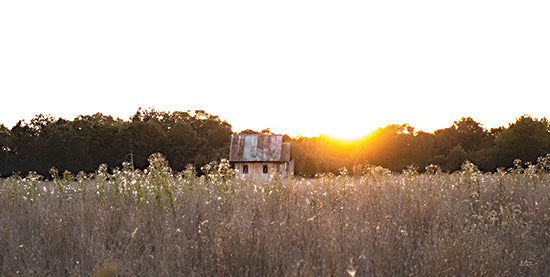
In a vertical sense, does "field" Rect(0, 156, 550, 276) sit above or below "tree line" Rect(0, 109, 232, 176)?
below

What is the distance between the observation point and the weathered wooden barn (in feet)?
105

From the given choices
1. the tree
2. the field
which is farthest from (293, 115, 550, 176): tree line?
the field

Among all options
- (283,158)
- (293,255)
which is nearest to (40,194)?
(293,255)

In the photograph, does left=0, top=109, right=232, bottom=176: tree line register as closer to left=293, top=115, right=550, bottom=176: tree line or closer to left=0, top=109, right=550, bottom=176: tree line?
left=0, top=109, right=550, bottom=176: tree line

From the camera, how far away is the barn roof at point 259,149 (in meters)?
32.1

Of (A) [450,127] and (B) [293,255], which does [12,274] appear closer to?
(B) [293,255]

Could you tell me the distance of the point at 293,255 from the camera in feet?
13.5

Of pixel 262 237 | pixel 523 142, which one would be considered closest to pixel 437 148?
pixel 523 142

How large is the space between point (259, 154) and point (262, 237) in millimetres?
28071

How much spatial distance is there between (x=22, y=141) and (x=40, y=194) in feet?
129

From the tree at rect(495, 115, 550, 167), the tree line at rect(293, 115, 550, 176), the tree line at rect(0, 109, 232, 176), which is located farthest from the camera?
the tree line at rect(293, 115, 550, 176)

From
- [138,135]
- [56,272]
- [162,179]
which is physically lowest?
[56,272]

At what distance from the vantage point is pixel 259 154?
32281 millimetres

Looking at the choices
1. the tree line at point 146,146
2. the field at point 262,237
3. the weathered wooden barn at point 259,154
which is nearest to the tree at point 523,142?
the tree line at point 146,146
